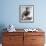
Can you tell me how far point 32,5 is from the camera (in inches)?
161

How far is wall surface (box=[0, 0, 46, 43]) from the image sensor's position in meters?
4.09

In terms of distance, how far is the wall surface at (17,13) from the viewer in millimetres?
4088

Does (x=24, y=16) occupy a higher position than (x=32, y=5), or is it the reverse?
(x=32, y=5)

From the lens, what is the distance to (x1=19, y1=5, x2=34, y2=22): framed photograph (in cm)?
409

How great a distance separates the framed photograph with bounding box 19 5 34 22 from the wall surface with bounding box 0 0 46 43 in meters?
0.10

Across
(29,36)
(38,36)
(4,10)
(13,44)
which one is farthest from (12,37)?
(4,10)

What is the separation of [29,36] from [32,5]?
1.05m

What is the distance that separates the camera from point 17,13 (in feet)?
13.5

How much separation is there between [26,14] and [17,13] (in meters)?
0.29

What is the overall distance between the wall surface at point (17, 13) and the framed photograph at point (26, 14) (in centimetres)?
10

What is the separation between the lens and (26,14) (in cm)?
411

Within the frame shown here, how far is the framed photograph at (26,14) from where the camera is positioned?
161 inches

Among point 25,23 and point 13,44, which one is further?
point 25,23

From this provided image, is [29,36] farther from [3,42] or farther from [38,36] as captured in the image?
[3,42]
